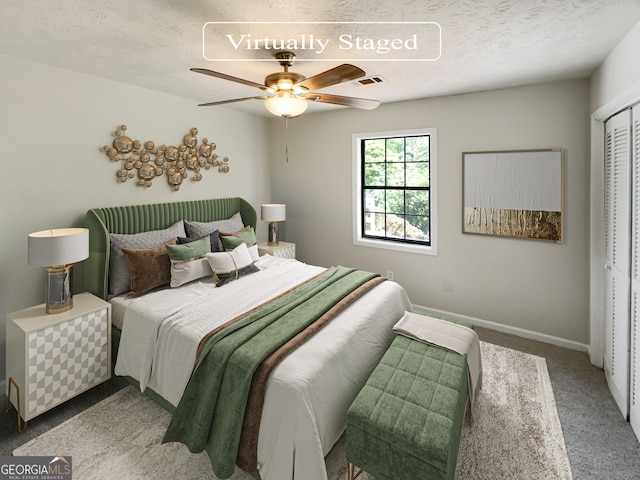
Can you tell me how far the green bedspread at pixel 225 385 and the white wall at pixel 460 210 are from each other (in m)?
2.09

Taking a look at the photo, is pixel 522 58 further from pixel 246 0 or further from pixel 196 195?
pixel 196 195

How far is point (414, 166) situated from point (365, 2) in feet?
8.27

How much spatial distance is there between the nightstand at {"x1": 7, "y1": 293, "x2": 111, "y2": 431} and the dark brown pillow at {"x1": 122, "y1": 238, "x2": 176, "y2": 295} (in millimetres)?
295

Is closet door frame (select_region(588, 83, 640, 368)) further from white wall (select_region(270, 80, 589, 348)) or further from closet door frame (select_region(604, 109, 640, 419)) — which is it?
white wall (select_region(270, 80, 589, 348))

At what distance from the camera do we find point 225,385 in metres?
1.82

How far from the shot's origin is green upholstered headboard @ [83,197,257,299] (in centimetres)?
277

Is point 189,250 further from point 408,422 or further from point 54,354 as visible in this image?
point 408,422

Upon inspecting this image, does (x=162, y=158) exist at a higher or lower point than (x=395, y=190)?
higher

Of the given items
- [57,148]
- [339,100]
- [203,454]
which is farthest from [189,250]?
[339,100]

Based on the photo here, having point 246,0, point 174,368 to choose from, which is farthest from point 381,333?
point 246,0

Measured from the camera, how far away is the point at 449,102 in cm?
353

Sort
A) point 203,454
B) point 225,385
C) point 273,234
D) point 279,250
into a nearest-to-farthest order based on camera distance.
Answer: point 225,385 < point 203,454 < point 279,250 < point 273,234

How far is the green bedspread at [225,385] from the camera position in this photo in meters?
1.71

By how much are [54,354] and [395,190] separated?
3639 millimetres
